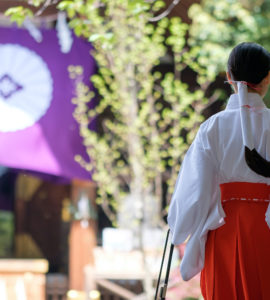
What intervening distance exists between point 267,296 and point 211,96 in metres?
6.38

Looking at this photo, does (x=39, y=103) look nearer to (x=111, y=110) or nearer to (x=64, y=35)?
(x=64, y=35)

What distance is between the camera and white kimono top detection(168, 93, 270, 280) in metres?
3.23

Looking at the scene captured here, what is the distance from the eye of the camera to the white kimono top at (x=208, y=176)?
10.6ft

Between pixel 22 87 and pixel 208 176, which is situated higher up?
pixel 22 87

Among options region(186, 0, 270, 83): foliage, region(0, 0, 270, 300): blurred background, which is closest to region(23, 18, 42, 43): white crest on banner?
region(0, 0, 270, 300): blurred background

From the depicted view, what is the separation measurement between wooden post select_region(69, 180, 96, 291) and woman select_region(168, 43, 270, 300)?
19.6 ft

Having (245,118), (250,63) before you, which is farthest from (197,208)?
(250,63)

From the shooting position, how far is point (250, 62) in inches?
131

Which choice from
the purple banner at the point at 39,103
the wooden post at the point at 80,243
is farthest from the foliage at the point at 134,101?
the wooden post at the point at 80,243

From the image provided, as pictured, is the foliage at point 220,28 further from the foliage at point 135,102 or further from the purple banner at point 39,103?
the purple banner at point 39,103

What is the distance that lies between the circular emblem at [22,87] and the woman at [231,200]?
5.20 meters

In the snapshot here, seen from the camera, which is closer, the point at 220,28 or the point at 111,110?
the point at 220,28

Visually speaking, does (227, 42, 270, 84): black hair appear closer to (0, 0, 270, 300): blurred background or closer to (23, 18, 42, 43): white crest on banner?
(0, 0, 270, 300): blurred background

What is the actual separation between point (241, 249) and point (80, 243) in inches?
245
